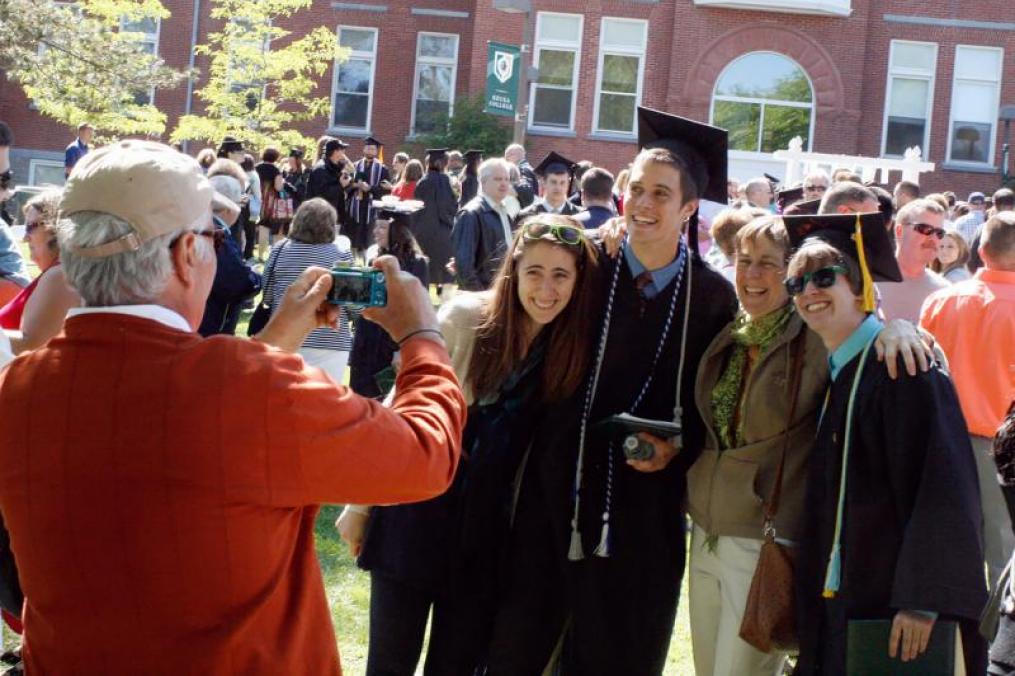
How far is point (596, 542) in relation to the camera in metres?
3.95

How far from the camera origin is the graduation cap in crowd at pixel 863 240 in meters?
3.72

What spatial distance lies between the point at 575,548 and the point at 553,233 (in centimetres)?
101

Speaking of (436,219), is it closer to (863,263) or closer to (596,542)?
(596,542)

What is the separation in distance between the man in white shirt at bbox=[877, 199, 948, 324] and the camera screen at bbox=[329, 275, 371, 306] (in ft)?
13.7

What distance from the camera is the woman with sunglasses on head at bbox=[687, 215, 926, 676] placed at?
390 cm

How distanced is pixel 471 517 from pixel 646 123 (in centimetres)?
149

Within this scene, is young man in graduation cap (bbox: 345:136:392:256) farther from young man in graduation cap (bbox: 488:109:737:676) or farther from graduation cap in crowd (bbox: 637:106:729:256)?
young man in graduation cap (bbox: 488:109:737:676)

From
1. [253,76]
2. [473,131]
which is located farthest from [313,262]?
[473,131]

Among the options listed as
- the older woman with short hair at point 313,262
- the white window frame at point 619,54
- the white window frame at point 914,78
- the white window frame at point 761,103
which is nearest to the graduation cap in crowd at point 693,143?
the older woman with short hair at point 313,262

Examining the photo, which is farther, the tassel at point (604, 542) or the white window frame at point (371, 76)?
the white window frame at point (371, 76)

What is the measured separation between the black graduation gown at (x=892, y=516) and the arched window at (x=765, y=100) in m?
27.0

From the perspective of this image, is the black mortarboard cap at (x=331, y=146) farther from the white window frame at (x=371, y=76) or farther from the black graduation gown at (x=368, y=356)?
the white window frame at (x=371, y=76)

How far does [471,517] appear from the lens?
13.0ft

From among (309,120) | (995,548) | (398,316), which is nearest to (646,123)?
(398,316)
